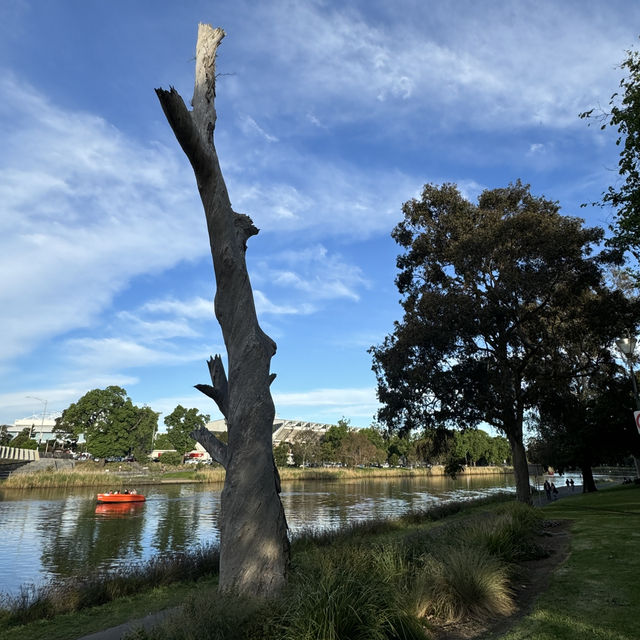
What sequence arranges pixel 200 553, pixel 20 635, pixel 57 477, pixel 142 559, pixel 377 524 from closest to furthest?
pixel 20 635 < pixel 200 553 < pixel 142 559 < pixel 377 524 < pixel 57 477

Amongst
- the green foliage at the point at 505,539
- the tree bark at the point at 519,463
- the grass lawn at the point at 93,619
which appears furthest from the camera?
the tree bark at the point at 519,463

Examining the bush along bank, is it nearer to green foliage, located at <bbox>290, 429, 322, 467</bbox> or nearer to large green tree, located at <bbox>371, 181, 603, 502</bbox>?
large green tree, located at <bbox>371, 181, 603, 502</bbox>

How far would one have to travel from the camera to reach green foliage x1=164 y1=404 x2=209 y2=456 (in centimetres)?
8869

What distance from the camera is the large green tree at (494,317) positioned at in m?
21.4

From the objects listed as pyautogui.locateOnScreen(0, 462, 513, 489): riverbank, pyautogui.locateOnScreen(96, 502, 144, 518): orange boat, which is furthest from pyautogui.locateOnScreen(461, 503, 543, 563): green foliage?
pyautogui.locateOnScreen(0, 462, 513, 489): riverbank

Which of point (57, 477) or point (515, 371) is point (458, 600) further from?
point (57, 477)

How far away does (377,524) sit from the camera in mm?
20219

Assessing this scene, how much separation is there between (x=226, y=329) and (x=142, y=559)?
14375 millimetres

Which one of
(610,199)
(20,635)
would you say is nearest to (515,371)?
(610,199)

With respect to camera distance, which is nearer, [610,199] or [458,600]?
[458,600]

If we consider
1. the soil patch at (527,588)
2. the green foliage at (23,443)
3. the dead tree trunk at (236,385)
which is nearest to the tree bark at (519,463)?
the soil patch at (527,588)

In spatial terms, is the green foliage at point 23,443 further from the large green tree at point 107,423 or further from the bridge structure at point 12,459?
the bridge structure at point 12,459

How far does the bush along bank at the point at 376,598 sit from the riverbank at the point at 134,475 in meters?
50.5

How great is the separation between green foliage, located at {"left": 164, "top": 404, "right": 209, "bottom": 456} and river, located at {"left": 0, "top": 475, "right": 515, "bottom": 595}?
39852 mm
